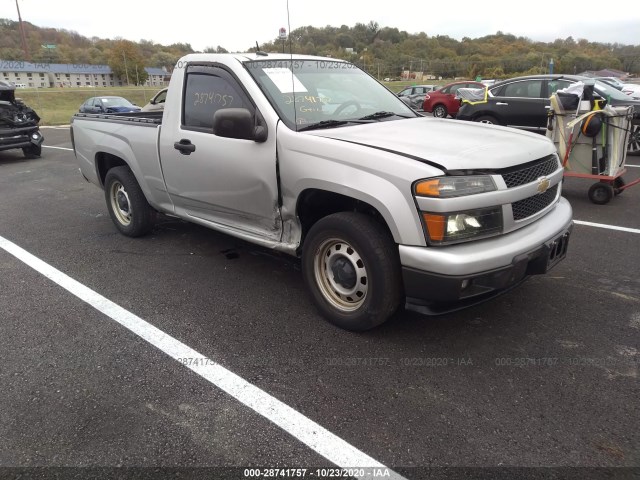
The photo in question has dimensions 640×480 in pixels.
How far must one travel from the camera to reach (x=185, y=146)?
13.1 feet

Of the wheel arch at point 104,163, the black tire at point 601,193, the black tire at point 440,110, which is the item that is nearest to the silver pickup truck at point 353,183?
the wheel arch at point 104,163

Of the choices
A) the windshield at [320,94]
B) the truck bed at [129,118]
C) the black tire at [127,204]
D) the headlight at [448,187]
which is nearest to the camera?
the headlight at [448,187]

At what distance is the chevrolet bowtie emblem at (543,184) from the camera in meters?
3.06

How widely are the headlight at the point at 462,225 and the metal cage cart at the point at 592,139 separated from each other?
4.41 metres

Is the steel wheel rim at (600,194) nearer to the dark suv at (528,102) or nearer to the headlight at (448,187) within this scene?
the dark suv at (528,102)

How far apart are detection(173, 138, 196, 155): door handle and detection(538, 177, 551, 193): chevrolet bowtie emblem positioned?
266 centimetres

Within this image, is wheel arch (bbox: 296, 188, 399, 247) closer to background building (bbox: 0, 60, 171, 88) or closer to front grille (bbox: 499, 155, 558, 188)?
front grille (bbox: 499, 155, 558, 188)

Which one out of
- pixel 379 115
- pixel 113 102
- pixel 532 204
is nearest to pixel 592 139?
pixel 379 115

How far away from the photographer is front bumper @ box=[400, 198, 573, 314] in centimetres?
262

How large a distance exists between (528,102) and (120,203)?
28.3 ft

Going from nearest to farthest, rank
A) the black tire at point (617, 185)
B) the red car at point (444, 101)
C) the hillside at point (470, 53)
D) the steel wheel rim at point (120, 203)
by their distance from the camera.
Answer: the steel wheel rim at point (120, 203) → the black tire at point (617, 185) → the red car at point (444, 101) → the hillside at point (470, 53)

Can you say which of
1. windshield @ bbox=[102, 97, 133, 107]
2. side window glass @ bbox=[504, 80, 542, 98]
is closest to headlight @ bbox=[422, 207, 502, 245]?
side window glass @ bbox=[504, 80, 542, 98]

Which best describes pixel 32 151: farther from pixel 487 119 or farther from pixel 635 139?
pixel 635 139

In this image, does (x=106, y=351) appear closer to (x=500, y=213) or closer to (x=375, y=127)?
(x=375, y=127)
